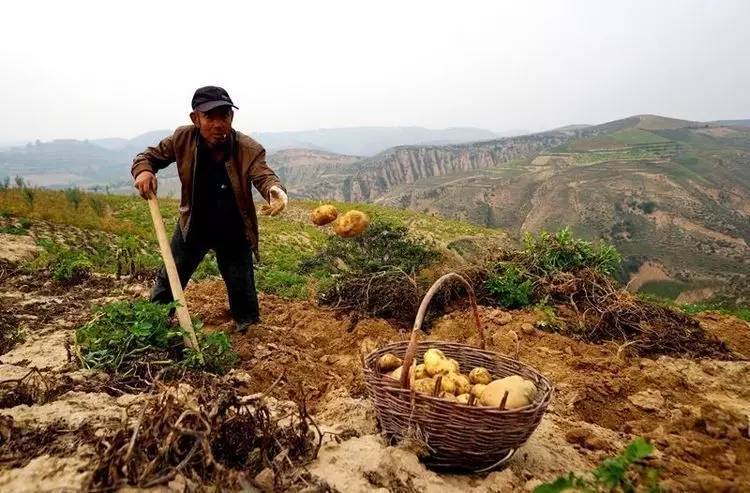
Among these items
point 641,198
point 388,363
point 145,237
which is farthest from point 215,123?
point 641,198

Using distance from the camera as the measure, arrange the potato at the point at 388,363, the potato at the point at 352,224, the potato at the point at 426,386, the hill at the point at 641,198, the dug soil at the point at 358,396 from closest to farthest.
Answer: the dug soil at the point at 358,396 → the potato at the point at 426,386 → the potato at the point at 388,363 → the potato at the point at 352,224 → the hill at the point at 641,198

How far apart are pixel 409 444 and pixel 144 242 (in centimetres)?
981

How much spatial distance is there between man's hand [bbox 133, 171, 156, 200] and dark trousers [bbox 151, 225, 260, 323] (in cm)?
44

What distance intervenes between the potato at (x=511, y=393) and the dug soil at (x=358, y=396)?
0.32 meters

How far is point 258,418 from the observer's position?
78.6 inches

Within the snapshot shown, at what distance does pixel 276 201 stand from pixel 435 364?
64.0 inches

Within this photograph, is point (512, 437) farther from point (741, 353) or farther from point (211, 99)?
point (741, 353)

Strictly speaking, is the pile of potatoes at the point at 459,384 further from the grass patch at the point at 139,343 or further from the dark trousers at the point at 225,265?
the dark trousers at the point at 225,265

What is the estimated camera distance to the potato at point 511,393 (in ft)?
7.71

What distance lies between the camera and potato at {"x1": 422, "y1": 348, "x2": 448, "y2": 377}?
105 inches

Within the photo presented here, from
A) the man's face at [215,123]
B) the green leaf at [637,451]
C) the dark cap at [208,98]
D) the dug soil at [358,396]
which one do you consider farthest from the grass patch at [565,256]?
the green leaf at [637,451]

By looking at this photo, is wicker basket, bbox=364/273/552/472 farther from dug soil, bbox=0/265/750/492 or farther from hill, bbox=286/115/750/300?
hill, bbox=286/115/750/300

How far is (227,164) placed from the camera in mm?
3678

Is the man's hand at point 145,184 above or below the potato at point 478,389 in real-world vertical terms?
above
